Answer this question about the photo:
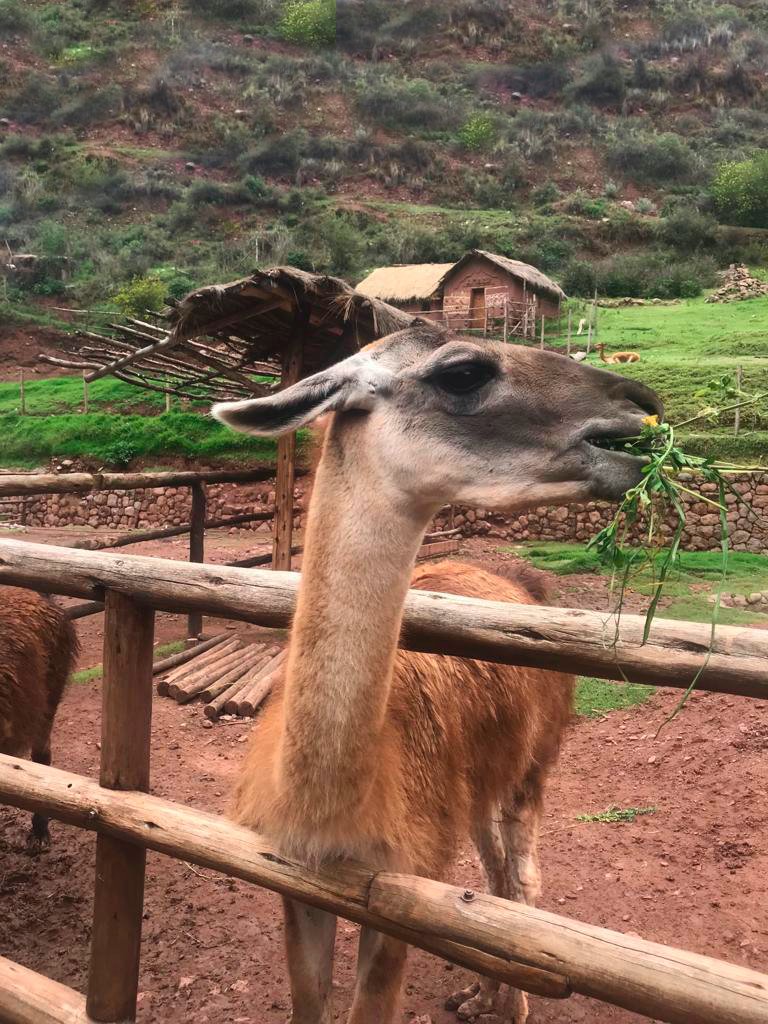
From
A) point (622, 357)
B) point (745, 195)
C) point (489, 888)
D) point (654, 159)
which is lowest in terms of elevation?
point (489, 888)

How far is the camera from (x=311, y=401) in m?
1.92

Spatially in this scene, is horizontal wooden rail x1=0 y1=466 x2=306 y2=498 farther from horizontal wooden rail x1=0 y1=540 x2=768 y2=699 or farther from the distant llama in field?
the distant llama in field

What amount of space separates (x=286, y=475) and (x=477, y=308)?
70.6ft

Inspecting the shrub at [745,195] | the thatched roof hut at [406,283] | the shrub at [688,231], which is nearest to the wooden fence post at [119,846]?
the thatched roof hut at [406,283]

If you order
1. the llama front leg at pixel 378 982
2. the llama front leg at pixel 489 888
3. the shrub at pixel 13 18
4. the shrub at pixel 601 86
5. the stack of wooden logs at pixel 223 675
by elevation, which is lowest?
the stack of wooden logs at pixel 223 675

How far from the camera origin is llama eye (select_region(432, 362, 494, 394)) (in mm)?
1926

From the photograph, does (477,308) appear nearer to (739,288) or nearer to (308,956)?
(739,288)

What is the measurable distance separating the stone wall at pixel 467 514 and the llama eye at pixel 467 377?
29.0 ft

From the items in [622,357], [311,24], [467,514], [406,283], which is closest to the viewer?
[467,514]

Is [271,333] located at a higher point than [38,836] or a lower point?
higher

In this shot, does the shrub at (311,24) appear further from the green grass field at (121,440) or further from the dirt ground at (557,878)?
the dirt ground at (557,878)

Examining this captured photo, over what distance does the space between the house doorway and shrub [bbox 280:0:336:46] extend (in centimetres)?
6333

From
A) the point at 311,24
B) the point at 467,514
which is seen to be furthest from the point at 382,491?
the point at 311,24

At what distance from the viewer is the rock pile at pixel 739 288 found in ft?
91.0
